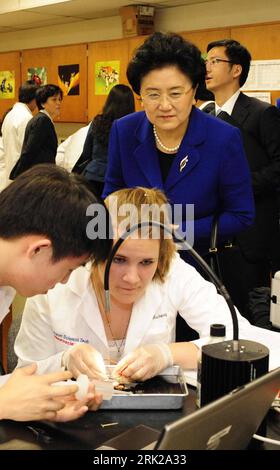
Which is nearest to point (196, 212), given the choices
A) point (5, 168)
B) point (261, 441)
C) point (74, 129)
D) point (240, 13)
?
point (261, 441)

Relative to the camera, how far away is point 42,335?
1.55 meters

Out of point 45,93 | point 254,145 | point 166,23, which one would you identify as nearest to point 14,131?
point 45,93

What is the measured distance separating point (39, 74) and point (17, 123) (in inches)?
72.1

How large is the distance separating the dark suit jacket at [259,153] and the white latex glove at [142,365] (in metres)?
1.83

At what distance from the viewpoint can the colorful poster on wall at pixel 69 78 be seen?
21.1ft

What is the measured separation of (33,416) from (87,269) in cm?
59

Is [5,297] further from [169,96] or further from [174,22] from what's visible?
[174,22]

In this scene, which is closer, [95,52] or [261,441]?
[261,441]

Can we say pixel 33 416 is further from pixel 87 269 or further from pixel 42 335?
pixel 87 269

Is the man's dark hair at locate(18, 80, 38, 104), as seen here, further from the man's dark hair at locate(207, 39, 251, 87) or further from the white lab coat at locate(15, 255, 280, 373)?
the white lab coat at locate(15, 255, 280, 373)

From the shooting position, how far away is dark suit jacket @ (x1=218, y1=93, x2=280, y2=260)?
2.98m

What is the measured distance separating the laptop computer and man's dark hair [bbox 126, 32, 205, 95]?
136cm

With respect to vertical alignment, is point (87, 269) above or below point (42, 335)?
above

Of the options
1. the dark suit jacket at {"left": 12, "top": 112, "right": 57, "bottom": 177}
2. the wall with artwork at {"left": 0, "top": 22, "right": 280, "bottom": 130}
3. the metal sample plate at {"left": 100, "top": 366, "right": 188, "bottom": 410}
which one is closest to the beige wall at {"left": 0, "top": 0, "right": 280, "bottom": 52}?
the wall with artwork at {"left": 0, "top": 22, "right": 280, "bottom": 130}
